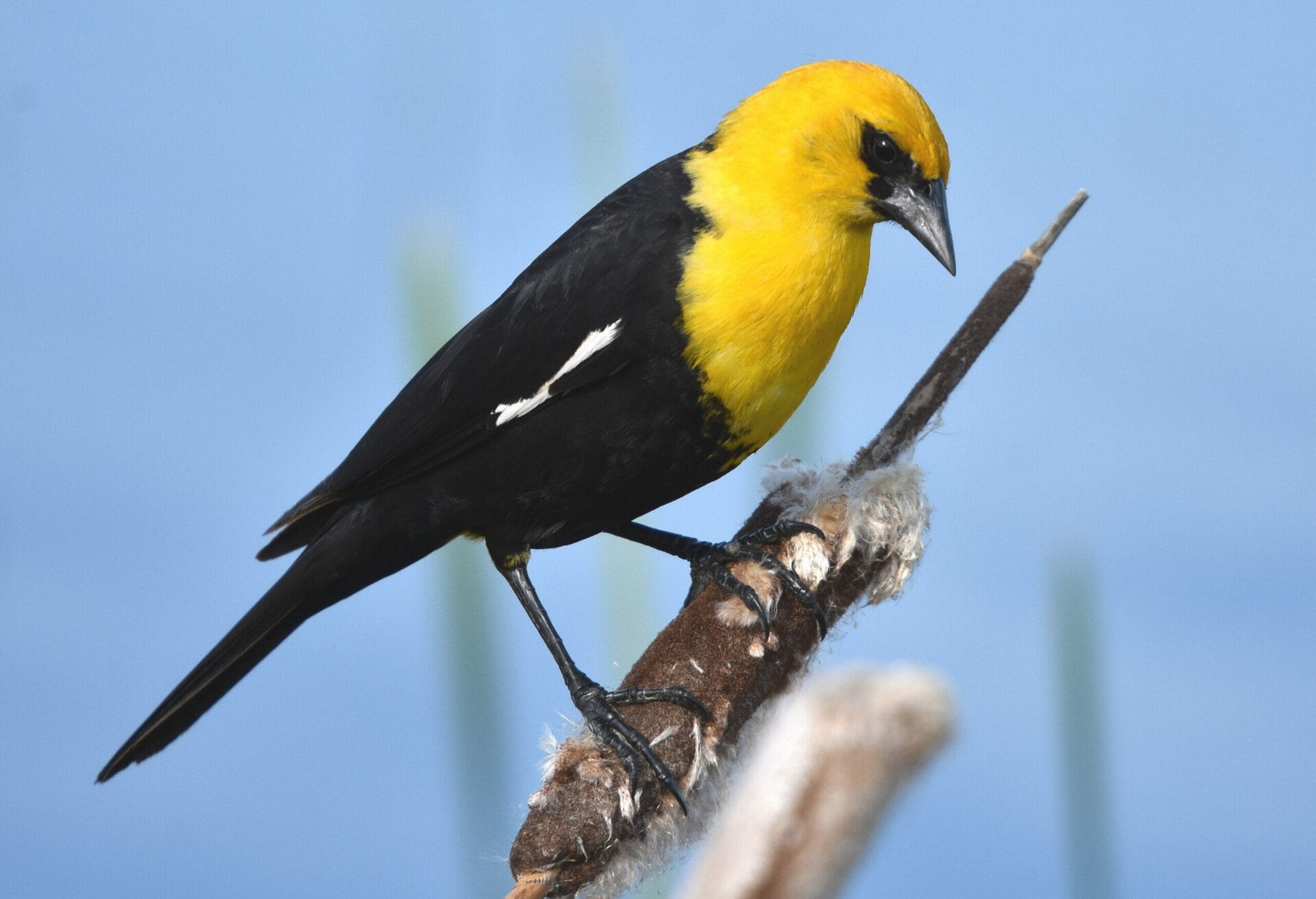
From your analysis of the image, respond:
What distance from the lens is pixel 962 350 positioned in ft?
6.81

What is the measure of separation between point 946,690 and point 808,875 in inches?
13.7

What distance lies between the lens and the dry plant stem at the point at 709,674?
183cm

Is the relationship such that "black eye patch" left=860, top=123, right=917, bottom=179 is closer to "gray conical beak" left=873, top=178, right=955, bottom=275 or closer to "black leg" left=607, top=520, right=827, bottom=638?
"gray conical beak" left=873, top=178, right=955, bottom=275

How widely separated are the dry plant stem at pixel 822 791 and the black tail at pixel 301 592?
775 millimetres

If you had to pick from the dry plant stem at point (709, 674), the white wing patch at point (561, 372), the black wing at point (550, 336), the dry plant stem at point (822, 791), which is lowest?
the dry plant stem at point (822, 791)

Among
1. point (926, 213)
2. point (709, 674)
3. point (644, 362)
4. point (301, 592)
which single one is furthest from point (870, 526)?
point (301, 592)

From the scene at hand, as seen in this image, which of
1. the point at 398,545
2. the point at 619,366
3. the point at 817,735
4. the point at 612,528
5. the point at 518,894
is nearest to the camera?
the point at 518,894

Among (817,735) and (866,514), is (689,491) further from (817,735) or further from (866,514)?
(817,735)

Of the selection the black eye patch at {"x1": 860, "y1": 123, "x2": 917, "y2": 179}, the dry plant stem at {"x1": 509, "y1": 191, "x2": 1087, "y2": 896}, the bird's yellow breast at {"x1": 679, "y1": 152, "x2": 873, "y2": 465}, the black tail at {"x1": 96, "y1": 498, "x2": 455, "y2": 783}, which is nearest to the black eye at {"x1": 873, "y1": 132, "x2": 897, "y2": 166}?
the black eye patch at {"x1": 860, "y1": 123, "x2": 917, "y2": 179}

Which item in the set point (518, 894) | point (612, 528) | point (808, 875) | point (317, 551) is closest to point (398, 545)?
point (317, 551)

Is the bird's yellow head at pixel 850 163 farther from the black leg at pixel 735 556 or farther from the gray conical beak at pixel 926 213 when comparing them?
the black leg at pixel 735 556

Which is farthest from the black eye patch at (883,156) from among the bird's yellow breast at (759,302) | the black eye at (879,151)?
the bird's yellow breast at (759,302)

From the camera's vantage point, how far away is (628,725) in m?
2.02

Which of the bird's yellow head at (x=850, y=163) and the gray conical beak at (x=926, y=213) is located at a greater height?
the bird's yellow head at (x=850, y=163)
